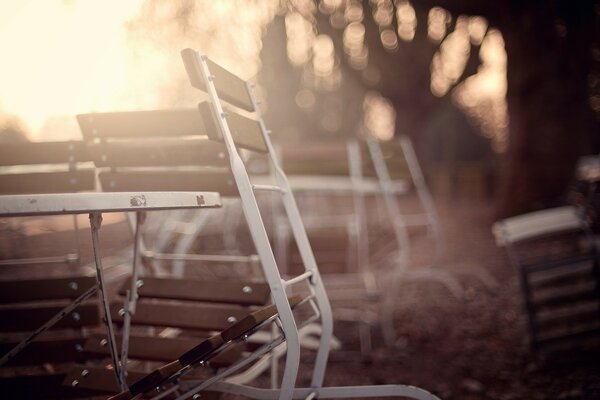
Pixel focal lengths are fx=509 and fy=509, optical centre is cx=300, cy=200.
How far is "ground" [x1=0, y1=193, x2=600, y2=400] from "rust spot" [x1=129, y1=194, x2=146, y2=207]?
1219mm

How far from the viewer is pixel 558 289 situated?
321 cm

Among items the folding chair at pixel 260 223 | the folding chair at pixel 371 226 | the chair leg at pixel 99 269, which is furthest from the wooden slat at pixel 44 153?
the folding chair at pixel 371 226

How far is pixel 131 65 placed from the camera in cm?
864

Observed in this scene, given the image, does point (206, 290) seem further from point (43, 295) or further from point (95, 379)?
point (43, 295)

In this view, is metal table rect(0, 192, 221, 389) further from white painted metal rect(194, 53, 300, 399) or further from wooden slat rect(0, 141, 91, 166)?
wooden slat rect(0, 141, 91, 166)

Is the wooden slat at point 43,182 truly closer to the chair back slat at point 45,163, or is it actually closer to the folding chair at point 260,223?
the chair back slat at point 45,163

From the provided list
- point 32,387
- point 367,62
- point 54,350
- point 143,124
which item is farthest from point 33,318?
point 367,62

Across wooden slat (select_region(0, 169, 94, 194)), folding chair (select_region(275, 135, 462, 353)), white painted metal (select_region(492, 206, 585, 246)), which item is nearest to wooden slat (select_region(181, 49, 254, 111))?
wooden slat (select_region(0, 169, 94, 194))

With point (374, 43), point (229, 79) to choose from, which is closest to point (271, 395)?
point (229, 79)

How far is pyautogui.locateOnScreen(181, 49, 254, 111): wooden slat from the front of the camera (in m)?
1.58

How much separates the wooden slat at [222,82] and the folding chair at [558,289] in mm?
2062

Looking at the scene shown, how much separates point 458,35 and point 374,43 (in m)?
3.18

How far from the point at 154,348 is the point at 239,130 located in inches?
37.4

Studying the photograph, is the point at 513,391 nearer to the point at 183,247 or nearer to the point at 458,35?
the point at 183,247
